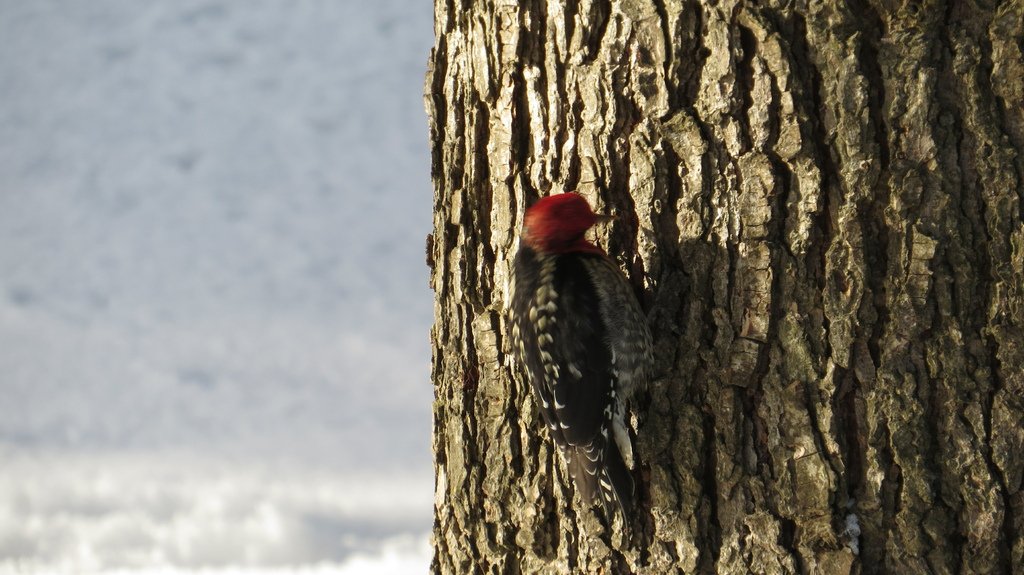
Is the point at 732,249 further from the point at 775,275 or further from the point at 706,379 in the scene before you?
the point at 706,379

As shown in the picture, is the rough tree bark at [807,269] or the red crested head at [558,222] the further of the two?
the red crested head at [558,222]

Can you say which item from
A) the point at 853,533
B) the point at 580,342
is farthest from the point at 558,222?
the point at 853,533

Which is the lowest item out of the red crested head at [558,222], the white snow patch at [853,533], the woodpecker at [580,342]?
the white snow patch at [853,533]

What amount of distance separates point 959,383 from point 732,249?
64cm

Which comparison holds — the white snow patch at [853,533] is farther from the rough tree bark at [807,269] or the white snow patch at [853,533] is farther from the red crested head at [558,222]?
the red crested head at [558,222]

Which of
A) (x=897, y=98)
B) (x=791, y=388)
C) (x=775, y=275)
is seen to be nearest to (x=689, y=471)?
(x=791, y=388)

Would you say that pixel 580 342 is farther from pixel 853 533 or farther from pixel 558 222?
pixel 853 533

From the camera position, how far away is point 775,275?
2531 millimetres

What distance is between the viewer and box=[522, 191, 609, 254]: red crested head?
276cm

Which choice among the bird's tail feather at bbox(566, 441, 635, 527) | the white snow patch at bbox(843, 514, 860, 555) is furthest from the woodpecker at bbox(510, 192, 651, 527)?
the white snow patch at bbox(843, 514, 860, 555)

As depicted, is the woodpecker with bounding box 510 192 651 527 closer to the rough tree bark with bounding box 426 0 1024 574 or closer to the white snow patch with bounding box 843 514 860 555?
the rough tree bark with bounding box 426 0 1024 574

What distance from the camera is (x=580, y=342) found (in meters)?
2.99

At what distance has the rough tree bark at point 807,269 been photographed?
2424mm


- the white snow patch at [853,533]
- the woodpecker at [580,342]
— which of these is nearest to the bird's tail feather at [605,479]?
the woodpecker at [580,342]
